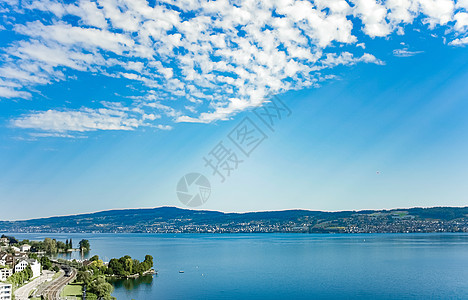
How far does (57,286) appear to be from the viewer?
33656 mm

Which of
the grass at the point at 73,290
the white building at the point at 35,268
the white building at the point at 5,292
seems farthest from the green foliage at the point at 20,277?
the white building at the point at 5,292

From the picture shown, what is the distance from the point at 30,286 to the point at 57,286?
2.17m

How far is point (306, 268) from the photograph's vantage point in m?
48.5

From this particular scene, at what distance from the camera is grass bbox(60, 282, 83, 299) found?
2942cm

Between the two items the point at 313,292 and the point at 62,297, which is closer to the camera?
the point at 62,297

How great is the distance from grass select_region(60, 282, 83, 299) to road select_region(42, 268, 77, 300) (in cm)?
43

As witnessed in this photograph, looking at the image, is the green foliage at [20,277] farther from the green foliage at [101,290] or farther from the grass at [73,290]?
the green foliage at [101,290]

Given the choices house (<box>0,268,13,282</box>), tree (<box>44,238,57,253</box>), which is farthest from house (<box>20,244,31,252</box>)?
house (<box>0,268,13,282</box>)

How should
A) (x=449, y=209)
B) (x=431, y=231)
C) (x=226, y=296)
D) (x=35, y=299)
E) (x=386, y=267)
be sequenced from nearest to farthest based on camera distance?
1. (x=35, y=299)
2. (x=226, y=296)
3. (x=386, y=267)
4. (x=431, y=231)
5. (x=449, y=209)

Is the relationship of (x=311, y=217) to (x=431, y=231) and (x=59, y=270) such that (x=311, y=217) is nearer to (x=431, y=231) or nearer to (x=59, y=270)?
(x=431, y=231)

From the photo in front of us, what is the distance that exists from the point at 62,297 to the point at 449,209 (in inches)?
6646

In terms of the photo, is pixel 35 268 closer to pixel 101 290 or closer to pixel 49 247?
pixel 101 290

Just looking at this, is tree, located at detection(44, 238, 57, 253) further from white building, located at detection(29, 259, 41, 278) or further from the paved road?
white building, located at detection(29, 259, 41, 278)

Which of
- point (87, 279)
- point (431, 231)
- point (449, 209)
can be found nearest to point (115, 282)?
point (87, 279)
